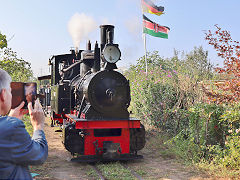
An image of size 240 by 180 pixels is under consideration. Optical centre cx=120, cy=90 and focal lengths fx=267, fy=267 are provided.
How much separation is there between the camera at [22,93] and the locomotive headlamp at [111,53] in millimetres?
4440

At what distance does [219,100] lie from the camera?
5223mm

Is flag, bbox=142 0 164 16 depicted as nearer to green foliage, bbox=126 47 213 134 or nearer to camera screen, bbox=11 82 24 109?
green foliage, bbox=126 47 213 134

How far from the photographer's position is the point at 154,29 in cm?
1241

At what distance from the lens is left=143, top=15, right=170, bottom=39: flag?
12359 mm

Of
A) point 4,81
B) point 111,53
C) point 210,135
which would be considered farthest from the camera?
point 111,53

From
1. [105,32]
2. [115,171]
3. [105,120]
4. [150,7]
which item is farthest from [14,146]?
[150,7]

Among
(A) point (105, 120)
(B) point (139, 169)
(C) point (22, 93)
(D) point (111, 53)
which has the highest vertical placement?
(D) point (111, 53)

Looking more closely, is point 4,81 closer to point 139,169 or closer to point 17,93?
point 17,93

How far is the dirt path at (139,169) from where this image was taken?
5352 mm

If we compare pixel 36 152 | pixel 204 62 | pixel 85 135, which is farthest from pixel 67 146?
pixel 204 62

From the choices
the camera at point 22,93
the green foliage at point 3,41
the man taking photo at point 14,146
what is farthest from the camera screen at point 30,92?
the green foliage at point 3,41

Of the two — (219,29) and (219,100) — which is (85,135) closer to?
(219,100)

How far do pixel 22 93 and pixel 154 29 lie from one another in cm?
1115

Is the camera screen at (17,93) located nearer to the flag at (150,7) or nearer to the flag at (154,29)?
the flag at (154,29)
